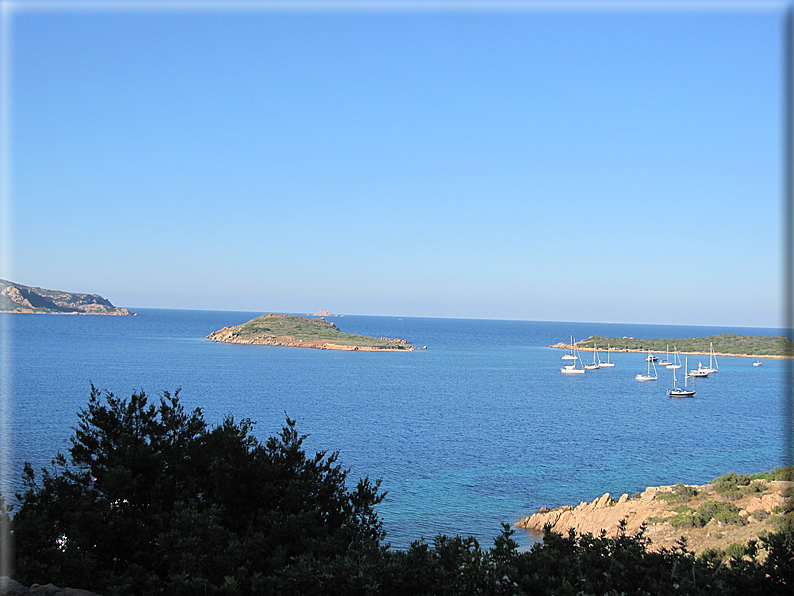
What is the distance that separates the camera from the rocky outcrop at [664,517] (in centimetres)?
2080

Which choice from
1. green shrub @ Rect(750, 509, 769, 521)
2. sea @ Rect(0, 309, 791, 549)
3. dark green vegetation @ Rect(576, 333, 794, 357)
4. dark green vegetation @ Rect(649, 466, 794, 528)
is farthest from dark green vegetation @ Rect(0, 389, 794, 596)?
dark green vegetation @ Rect(576, 333, 794, 357)

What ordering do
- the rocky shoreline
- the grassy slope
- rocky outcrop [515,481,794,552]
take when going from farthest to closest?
the grassy slope
the rocky shoreline
rocky outcrop [515,481,794,552]

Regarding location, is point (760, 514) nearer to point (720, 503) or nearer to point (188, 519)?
point (720, 503)

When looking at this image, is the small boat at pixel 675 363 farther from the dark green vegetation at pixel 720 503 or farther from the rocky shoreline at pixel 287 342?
the dark green vegetation at pixel 720 503

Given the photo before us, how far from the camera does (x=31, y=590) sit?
8.78 metres

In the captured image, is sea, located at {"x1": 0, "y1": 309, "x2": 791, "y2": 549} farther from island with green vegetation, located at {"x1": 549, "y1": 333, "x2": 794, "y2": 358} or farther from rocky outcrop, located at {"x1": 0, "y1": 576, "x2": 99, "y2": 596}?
island with green vegetation, located at {"x1": 549, "y1": 333, "x2": 794, "y2": 358}

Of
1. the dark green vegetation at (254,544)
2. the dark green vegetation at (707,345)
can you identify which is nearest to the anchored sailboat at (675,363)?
the dark green vegetation at (707,345)

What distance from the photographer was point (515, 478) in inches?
1453

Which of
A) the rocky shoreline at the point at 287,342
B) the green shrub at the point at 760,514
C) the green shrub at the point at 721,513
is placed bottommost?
the rocky shoreline at the point at 287,342

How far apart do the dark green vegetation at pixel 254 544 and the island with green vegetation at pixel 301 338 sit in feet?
450

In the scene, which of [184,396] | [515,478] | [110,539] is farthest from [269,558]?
[184,396]

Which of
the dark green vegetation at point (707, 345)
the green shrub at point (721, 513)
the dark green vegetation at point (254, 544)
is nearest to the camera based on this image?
the dark green vegetation at point (254, 544)

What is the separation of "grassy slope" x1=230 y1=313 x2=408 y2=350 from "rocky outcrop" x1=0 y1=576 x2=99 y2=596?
14538cm

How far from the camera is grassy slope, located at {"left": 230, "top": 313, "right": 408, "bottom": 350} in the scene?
158875 millimetres
